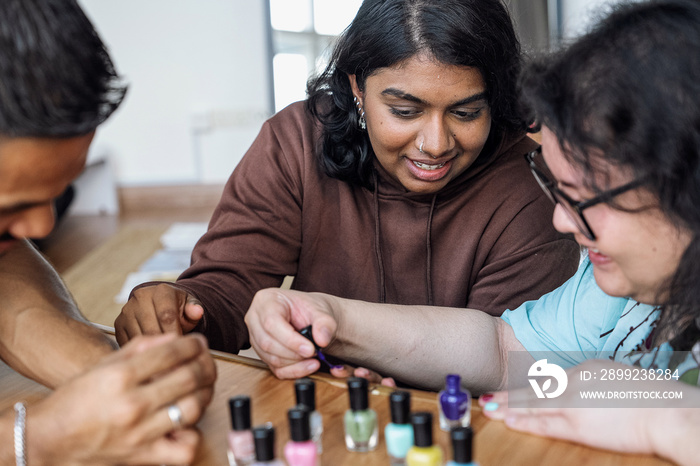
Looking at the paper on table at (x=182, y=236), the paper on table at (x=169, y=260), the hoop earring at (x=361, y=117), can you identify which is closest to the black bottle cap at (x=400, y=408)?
the hoop earring at (x=361, y=117)

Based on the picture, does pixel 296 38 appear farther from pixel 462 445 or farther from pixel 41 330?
pixel 462 445

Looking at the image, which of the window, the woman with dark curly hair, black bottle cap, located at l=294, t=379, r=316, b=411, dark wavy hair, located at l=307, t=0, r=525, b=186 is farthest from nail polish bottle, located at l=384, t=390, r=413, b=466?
the window

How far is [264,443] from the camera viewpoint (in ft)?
2.33

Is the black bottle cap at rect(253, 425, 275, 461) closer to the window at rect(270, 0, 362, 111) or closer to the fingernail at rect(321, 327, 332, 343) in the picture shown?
the fingernail at rect(321, 327, 332, 343)

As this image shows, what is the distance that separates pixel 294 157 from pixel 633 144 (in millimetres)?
836

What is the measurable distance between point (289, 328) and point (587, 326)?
1.51 feet

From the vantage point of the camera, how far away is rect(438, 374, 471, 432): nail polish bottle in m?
0.83

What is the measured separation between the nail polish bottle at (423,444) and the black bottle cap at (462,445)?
0.03 metres

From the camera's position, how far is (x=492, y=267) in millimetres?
1431

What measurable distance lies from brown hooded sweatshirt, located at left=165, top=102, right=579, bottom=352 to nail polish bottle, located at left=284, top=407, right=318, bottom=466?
0.67 meters

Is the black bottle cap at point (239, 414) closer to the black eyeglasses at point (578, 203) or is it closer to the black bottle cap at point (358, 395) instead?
the black bottle cap at point (358, 395)

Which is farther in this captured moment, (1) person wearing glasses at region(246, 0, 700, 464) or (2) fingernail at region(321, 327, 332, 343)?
(2) fingernail at region(321, 327, 332, 343)

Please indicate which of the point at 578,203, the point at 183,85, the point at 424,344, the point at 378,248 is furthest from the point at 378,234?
the point at 183,85

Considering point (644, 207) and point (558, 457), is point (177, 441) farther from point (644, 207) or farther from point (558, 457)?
point (644, 207)
